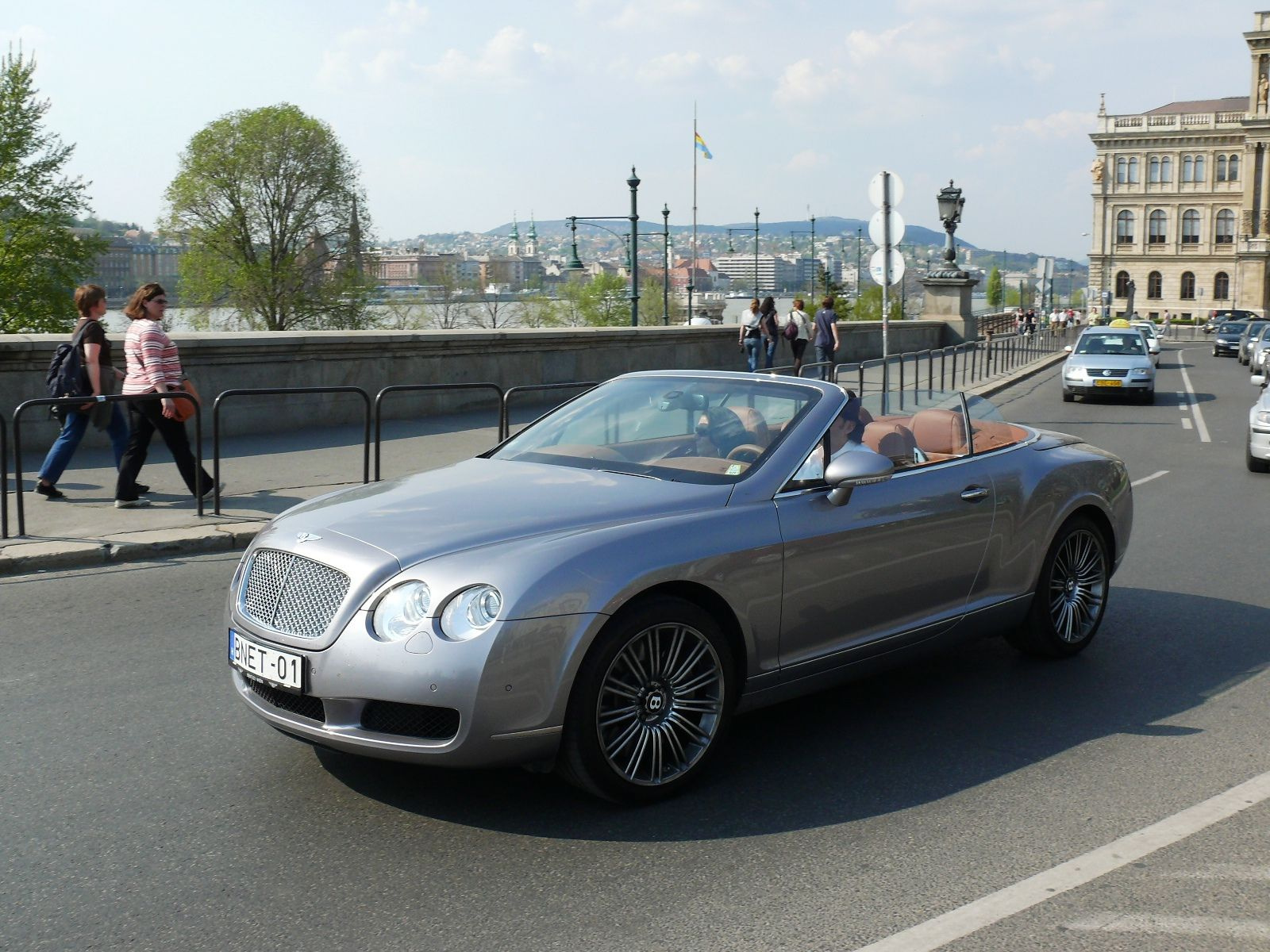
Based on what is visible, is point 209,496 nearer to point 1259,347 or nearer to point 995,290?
point 1259,347

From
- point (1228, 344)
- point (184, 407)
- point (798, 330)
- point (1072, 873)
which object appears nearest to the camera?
point (1072, 873)

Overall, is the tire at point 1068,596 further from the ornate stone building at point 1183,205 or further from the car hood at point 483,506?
the ornate stone building at point 1183,205

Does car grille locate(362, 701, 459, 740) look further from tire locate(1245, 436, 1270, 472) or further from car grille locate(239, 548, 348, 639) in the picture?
tire locate(1245, 436, 1270, 472)

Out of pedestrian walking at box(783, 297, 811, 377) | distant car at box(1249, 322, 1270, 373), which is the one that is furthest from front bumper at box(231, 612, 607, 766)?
distant car at box(1249, 322, 1270, 373)

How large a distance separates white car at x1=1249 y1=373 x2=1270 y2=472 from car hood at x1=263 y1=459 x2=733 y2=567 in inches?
456

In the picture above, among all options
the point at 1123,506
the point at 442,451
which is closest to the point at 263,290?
the point at 442,451

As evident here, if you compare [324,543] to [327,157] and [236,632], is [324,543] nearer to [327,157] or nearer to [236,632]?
[236,632]

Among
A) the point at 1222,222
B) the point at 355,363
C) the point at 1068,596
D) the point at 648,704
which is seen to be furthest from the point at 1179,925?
the point at 1222,222

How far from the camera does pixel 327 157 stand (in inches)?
2425

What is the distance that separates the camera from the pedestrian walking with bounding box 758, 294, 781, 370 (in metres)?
25.4

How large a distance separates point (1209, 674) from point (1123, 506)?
1.02 m

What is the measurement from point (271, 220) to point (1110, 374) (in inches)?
1806

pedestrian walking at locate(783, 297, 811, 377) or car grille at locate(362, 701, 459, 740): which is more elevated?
pedestrian walking at locate(783, 297, 811, 377)

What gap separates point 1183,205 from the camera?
463ft
